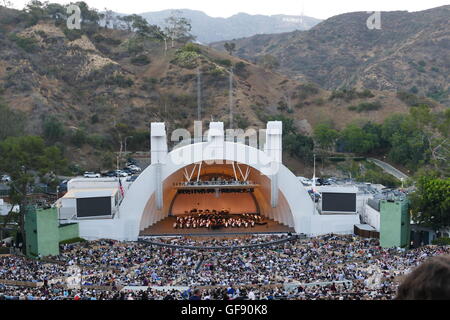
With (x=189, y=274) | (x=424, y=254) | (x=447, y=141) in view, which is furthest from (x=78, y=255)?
(x=447, y=141)

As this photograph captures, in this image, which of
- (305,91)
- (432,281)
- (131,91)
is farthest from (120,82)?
(432,281)

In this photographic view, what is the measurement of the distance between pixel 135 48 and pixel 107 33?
1153 cm

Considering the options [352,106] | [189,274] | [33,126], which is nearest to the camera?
[189,274]

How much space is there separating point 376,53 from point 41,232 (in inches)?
3858

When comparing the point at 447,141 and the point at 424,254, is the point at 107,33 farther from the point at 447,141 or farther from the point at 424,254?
the point at 424,254

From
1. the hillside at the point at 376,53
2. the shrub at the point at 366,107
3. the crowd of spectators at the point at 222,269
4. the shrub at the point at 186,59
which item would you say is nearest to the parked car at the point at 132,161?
the shrub at the point at 186,59

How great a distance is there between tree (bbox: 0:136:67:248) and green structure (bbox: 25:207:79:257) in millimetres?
2366

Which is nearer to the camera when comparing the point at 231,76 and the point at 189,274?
the point at 189,274

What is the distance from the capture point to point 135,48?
88.8 metres

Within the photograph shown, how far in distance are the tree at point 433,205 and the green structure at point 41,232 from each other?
A: 21554 mm

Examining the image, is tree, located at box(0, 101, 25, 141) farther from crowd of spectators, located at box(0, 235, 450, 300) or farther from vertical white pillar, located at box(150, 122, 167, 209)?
crowd of spectators, located at box(0, 235, 450, 300)

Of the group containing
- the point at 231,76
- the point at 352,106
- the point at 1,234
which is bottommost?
the point at 1,234
